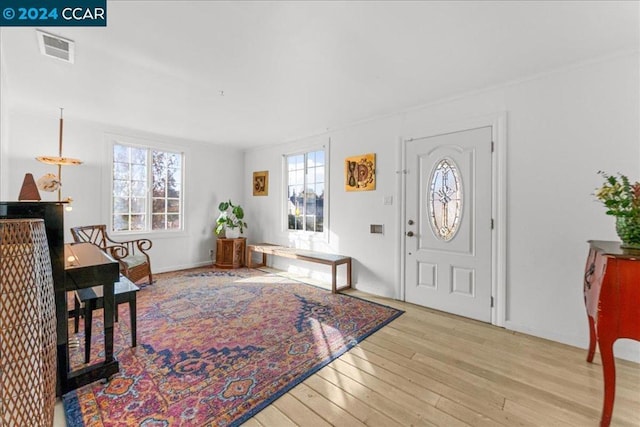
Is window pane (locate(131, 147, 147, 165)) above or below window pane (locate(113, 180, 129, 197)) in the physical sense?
above

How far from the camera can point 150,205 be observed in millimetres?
4723

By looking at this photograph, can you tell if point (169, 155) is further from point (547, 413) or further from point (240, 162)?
point (547, 413)

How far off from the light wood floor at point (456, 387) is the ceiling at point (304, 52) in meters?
2.43

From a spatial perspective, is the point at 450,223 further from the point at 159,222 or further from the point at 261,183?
the point at 159,222

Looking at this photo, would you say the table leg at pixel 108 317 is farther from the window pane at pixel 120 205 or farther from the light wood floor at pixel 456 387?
the window pane at pixel 120 205

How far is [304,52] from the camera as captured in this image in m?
2.22

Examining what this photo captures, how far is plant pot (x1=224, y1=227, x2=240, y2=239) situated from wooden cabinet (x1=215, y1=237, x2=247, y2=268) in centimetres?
20

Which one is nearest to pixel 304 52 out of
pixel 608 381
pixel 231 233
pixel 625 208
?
pixel 625 208

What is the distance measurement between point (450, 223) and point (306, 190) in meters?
2.43

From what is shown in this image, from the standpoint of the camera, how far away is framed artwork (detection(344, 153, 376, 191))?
3.77 meters

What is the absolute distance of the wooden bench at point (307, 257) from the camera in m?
3.74

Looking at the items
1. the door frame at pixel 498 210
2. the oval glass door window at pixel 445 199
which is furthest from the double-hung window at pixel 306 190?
the door frame at pixel 498 210

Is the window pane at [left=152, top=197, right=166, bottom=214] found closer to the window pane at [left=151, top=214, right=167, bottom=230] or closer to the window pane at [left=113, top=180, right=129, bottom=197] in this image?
the window pane at [left=151, top=214, right=167, bottom=230]

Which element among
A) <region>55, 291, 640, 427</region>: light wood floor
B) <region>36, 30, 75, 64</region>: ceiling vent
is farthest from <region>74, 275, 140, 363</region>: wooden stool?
<region>36, 30, 75, 64</region>: ceiling vent
